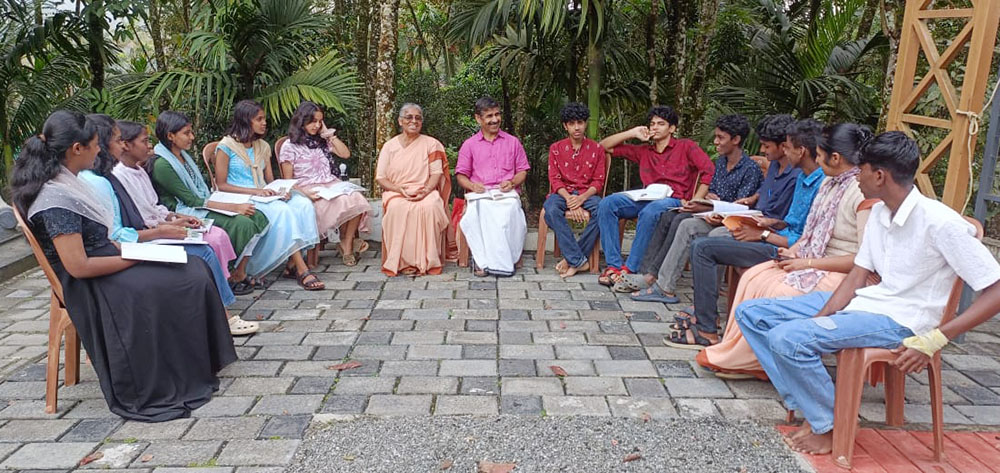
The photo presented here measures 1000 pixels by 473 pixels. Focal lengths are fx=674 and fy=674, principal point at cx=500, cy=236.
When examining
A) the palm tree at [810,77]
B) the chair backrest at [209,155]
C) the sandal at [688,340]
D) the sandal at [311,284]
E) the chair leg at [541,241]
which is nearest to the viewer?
the sandal at [688,340]

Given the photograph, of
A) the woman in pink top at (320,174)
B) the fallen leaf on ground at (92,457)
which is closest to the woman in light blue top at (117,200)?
the fallen leaf on ground at (92,457)

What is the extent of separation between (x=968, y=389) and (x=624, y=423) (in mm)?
1754

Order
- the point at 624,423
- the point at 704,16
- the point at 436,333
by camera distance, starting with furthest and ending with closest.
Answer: the point at 704,16, the point at 436,333, the point at 624,423

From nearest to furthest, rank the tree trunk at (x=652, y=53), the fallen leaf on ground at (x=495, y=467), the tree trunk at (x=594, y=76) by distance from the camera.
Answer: the fallen leaf on ground at (x=495, y=467), the tree trunk at (x=594, y=76), the tree trunk at (x=652, y=53)

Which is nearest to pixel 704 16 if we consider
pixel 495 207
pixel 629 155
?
pixel 629 155

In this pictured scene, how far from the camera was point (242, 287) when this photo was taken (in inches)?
187

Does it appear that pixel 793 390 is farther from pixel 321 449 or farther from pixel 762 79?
pixel 762 79

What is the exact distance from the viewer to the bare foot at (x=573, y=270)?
206 inches

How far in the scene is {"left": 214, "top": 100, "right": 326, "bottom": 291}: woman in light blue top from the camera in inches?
191

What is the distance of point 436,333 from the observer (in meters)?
3.91

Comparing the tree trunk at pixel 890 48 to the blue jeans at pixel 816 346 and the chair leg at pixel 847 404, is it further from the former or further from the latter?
the chair leg at pixel 847 404

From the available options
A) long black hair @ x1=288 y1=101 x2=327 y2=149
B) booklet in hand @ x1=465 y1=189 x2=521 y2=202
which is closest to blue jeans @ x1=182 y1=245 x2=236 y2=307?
long black hair @ x1=288 y1=101 x2=327 y2=149

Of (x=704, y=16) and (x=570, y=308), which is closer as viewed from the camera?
(x=570, y=308)

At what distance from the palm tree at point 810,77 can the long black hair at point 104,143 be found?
534 cm
